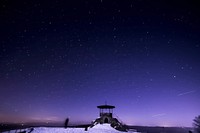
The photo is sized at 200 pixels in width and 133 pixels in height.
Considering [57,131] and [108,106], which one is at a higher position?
[108,106]

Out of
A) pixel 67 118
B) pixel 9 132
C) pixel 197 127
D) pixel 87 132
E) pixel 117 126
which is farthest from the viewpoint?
pixel 197 127

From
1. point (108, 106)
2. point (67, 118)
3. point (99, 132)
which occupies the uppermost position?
point (108, 106)

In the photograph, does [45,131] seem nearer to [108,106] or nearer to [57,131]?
[57,131]

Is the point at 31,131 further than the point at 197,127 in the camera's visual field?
No

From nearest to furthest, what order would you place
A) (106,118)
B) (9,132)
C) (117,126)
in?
(9,132), (117,126), (106,118)

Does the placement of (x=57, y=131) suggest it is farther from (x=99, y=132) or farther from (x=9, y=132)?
(x=9, y=132)

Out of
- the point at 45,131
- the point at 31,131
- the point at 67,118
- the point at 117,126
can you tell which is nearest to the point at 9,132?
the point at 31,131

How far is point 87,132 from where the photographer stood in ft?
76.6

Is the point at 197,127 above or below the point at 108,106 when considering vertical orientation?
below

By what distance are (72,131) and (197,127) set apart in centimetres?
6600

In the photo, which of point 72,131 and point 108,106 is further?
point 108,106

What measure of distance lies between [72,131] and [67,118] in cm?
511

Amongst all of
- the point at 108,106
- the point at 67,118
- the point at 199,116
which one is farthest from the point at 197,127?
the point at 67,118

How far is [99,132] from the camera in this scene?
77.5ft
